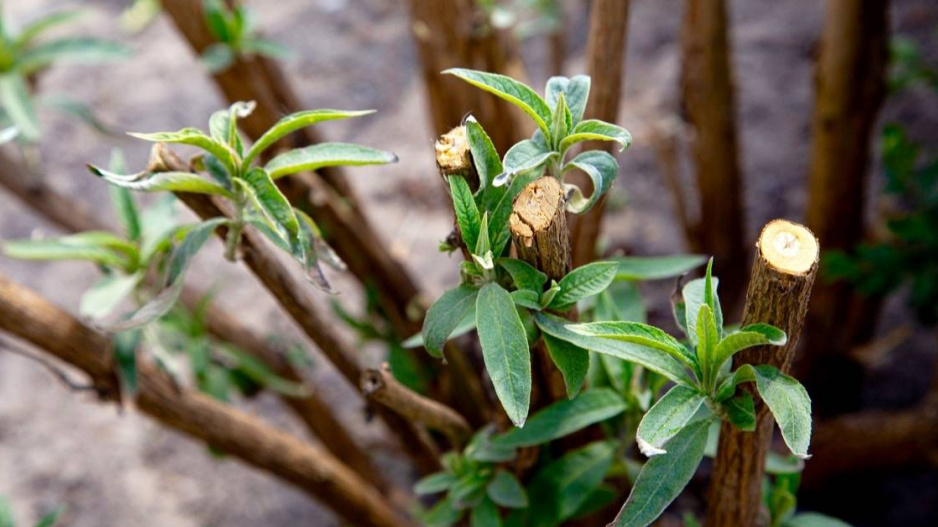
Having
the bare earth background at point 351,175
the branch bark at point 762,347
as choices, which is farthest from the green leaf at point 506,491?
the bare earth background at point 351,175

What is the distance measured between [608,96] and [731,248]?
952mm

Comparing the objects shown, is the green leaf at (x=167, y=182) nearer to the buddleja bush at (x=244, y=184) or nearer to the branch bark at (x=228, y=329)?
the buddleja bush at (x=244, y=184)

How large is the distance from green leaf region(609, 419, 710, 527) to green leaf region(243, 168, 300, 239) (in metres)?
0.34

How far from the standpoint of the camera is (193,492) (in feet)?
6.71

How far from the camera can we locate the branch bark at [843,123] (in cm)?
155

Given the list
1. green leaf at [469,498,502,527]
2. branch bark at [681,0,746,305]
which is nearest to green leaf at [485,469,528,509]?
green leaf at [469,498,502,527]

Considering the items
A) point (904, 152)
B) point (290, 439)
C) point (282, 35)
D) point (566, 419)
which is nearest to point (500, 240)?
point (566, 419)

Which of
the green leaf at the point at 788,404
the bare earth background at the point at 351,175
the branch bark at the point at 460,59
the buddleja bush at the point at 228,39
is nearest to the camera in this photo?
the green leaf at the point at 788,404

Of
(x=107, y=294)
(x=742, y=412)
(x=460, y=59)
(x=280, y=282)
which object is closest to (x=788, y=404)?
(x=742, y=412)

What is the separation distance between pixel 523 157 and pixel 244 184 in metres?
0.24

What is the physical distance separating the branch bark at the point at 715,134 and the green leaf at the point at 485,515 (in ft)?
3.40

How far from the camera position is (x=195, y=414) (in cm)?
117

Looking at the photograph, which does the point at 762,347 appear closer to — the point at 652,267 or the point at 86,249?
the point at 652,267

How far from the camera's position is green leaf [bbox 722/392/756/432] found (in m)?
0.67
